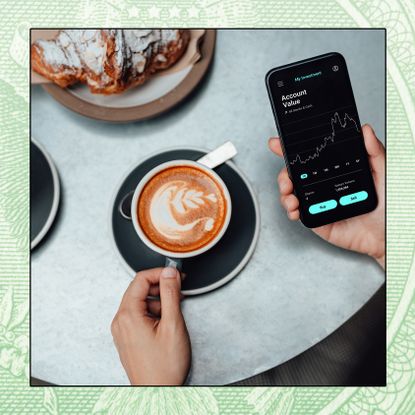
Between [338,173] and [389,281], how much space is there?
18 centimetres

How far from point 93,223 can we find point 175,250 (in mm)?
144

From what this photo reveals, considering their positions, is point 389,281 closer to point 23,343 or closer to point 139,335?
point 139,335

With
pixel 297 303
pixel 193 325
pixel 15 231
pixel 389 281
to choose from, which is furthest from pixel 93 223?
pixel 389 281

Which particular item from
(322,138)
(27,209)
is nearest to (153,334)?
(27,209)

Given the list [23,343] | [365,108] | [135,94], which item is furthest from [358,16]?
[23,343]

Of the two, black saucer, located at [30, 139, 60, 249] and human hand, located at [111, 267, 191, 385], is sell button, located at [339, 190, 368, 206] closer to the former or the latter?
human hand, located at [111, 267, 191, 385]

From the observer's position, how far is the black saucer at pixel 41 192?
1.95ft

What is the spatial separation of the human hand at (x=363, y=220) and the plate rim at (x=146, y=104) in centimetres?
15

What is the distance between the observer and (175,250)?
564 mm

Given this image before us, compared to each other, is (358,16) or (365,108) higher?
(358,16)

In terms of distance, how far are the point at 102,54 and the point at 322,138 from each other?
0.33 metres

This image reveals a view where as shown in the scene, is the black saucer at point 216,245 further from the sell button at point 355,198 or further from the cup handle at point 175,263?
the sell button at point 355,198

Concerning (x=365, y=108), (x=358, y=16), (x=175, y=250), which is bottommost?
(x=175, y=250)

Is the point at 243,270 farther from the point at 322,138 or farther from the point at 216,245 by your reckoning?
the point at 322,138
